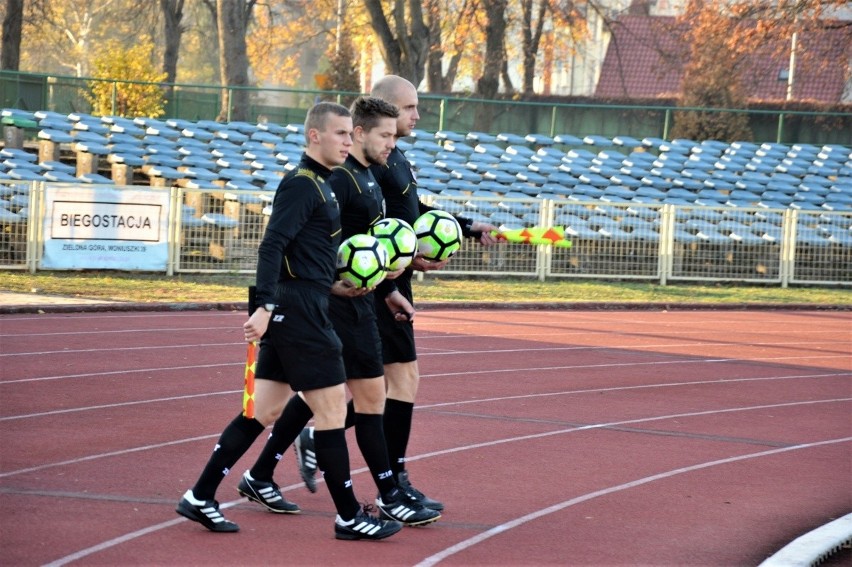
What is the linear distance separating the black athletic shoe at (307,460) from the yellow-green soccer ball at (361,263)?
1.16m

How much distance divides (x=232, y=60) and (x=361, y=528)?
91.6ft

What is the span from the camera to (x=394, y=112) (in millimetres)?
6207

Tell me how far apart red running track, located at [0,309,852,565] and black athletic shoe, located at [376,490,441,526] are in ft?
0.19

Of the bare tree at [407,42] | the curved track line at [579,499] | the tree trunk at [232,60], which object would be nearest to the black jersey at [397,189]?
the curved track line at [579,499]

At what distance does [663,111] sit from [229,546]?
2771cm

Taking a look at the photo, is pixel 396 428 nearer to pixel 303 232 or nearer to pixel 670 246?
pixel 303 232

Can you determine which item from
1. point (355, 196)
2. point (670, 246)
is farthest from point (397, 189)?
point (670, 246)

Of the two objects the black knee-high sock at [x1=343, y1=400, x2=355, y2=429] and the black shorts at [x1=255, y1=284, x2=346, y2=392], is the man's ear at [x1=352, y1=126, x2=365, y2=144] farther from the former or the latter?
the black knee-high sock at [x1=343, y1=400, x2=355, y2=429]

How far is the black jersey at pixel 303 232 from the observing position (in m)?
5.56

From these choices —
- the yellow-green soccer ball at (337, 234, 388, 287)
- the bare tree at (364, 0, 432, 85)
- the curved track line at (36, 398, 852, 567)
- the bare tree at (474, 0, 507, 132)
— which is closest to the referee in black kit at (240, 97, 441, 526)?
the yellow-green soccer ball at (337, 234, 388, 287)

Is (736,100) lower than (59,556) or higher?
higher

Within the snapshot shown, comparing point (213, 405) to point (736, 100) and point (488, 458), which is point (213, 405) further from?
point (736, 100)

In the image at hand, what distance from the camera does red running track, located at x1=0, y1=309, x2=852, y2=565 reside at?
5.86 meters

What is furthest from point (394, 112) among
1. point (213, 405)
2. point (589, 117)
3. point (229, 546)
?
point (589, 117)
